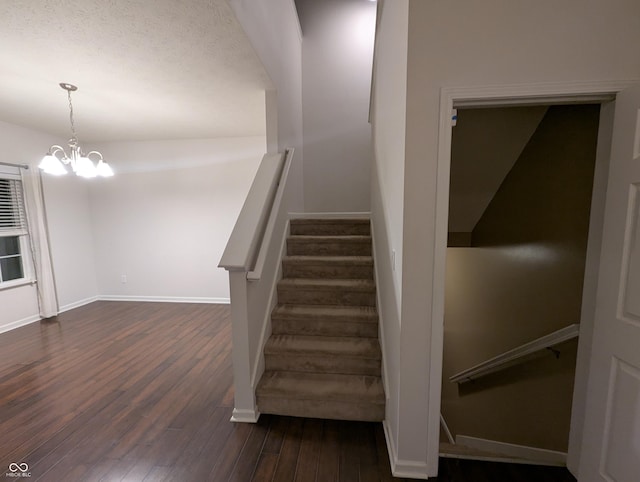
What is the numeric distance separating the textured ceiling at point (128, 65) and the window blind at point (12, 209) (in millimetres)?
842

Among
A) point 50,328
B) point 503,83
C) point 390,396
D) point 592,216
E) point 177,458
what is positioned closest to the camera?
point 503,83

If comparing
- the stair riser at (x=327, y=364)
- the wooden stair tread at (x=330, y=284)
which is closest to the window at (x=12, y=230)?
the wooden stair tread at (x=330, y=284)

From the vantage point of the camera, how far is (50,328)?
342 centimetres

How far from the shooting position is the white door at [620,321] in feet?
3.60

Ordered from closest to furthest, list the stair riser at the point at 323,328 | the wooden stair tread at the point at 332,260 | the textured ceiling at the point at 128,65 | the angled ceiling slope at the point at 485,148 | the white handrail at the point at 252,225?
the textured ceiling at the point at 128,65, the white handrail at the point at 252,225, the angled ceiling slope at the point at 485,148, the stair riser at the point at 323,328, the wooden stair tread at the point at 332,260

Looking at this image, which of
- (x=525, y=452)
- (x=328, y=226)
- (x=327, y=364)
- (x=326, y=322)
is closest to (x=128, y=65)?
(x=328, y=226)

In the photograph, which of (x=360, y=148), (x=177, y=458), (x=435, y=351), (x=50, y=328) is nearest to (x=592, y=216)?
(x=435, y=351)

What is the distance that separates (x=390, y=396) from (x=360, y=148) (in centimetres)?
367

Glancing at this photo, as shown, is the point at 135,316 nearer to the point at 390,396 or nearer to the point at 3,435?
the point at 3,435

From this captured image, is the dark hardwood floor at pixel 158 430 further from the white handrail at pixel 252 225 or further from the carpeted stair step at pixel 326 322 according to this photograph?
the white handrail at pixel 252 225

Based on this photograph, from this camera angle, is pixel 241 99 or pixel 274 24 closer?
pixel 274 24

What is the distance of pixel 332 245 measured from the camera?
286 centimetres

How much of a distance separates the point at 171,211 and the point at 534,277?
15.5 ft

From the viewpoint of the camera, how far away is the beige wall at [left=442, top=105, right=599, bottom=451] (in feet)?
5.64
